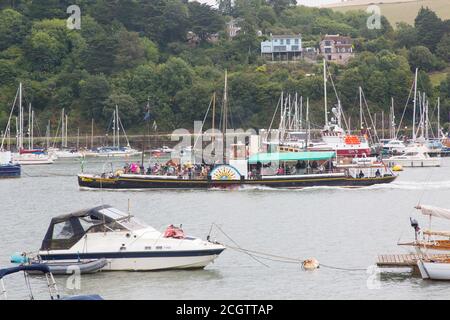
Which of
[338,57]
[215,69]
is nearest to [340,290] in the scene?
[215,69]

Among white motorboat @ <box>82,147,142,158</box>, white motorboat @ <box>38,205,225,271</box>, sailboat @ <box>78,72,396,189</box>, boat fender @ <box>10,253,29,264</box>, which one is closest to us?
boat fender @ <box>10,253,29,264</box>

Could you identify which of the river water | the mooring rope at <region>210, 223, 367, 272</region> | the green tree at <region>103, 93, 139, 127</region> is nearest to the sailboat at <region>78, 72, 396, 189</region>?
the river water

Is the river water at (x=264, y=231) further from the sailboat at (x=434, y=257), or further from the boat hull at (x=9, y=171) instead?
the boat hull at (x=9, y=171)

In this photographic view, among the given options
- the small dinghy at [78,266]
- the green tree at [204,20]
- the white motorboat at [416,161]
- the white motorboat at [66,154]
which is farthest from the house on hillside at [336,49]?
the small dinghy at [78,266]

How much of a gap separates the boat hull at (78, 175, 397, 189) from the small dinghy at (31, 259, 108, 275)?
3773 cm

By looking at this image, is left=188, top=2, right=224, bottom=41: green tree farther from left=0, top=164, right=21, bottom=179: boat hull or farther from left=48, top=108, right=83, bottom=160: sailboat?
left=0, top=164, right=21, bottom=179: boat hull

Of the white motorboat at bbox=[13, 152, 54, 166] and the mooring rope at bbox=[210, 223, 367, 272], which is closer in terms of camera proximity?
the mooring rope at bbox=[210, 223, 367, 272]

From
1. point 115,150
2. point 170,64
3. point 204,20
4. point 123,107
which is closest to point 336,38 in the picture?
point 204,20

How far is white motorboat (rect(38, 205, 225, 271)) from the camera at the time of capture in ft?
119

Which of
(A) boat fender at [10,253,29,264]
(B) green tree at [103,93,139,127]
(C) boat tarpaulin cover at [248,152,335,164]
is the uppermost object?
(B) green tree at [103,93,139,127]

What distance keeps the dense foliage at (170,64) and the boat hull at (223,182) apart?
2837 inches

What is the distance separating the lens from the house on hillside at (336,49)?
17200 cm
